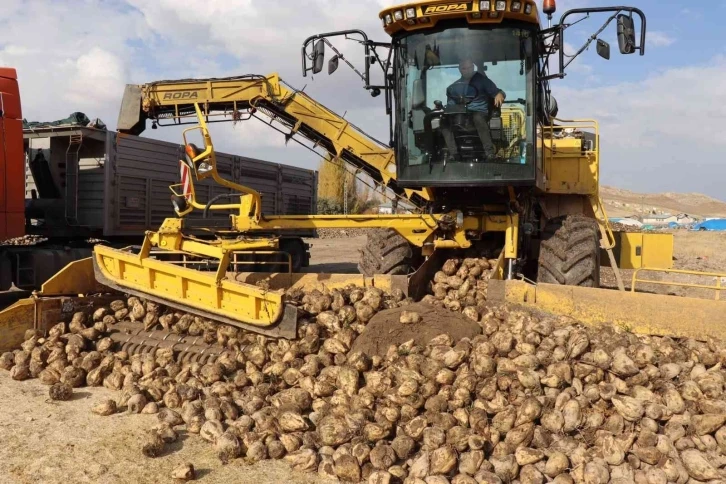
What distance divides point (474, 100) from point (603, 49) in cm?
122

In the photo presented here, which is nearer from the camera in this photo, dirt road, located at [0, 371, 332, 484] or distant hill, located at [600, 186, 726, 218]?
dirt road, located at [0, 371, 332, 484]

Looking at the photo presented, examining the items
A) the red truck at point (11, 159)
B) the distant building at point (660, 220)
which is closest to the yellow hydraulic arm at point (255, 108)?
the red truck at point (11, 159)

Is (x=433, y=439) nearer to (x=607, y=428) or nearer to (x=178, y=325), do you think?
(x=607, y=428)

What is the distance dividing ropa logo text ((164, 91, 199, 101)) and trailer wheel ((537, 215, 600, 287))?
20.1 feet

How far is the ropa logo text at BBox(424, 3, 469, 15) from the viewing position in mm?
5941

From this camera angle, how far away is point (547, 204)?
827cm

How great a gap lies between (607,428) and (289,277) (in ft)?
11.7

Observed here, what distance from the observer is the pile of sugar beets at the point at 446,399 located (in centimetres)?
381

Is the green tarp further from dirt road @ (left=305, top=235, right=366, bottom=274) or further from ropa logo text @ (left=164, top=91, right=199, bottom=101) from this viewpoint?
dirt road @ (left=305, top=235, right=366, bottom=274)

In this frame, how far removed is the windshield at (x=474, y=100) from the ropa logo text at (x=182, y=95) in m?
4.80

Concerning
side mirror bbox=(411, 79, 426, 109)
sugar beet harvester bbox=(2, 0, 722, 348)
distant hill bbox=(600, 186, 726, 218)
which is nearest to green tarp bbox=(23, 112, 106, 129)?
sugar beet harvester bbox=(2, 0, 722, 348)

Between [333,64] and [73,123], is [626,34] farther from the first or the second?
[73,123]

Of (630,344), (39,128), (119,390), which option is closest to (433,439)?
(630,344)

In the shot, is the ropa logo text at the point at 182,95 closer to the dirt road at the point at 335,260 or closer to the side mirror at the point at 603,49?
the dirt road at the point at 335,260
